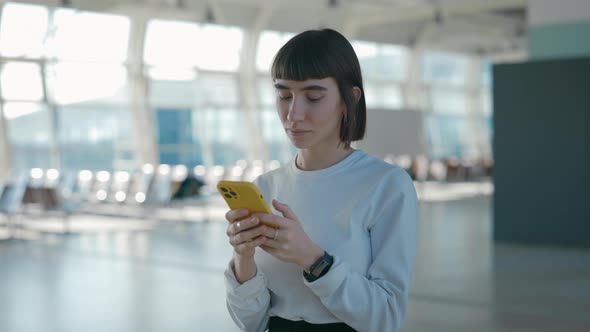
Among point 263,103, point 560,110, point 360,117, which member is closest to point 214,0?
point 263,103

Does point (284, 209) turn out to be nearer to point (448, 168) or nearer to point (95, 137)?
point (95, 137)

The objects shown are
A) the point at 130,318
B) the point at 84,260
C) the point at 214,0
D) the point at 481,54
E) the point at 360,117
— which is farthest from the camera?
the point at 481,54

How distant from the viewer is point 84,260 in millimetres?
8695

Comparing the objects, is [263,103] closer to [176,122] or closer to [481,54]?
[176,122]

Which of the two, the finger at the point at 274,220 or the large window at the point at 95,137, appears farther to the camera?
the large window at the point at 95,137

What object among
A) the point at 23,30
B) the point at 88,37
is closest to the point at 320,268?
the point at 23,30

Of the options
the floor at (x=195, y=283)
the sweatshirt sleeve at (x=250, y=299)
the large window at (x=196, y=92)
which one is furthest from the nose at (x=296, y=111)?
the large window at (x=196, y=92)

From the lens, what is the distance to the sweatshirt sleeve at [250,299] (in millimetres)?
1597

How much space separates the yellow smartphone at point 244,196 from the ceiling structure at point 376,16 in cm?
1438

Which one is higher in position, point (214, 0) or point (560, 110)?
point (214, 0)

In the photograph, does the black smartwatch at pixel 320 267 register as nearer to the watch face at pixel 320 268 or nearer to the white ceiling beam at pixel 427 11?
the watch face at pixel 320 268

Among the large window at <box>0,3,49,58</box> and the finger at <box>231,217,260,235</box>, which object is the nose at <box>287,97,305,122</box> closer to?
the finger at <box>231,217,260,235</box>

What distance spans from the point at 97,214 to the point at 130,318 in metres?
10.3

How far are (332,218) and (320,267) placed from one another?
0.14 meters
